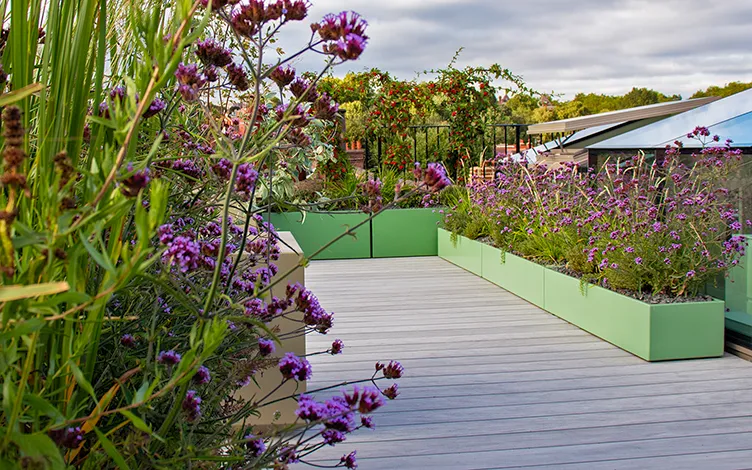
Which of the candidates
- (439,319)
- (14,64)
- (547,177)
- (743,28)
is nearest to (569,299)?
(439,319)

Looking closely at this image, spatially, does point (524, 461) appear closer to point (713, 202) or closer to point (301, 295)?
point (301, 295)

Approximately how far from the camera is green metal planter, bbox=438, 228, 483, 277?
6857mm

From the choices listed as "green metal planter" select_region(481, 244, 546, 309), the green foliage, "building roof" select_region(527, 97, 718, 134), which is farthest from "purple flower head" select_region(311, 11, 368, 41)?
the green foliage

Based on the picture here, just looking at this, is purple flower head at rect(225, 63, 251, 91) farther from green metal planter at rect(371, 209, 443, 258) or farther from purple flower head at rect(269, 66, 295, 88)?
green metal planter at rect(371, 209, 443, 258)

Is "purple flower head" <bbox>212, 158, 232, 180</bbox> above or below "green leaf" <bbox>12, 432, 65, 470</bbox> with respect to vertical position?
above

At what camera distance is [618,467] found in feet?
8.71

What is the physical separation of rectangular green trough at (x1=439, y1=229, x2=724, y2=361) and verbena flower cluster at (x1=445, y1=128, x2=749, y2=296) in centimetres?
13

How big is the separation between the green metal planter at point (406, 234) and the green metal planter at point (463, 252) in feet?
0.69

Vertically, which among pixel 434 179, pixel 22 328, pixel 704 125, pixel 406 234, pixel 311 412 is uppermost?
pixel 704 125

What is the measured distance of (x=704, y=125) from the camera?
4.91m

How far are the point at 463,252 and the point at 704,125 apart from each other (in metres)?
2.87

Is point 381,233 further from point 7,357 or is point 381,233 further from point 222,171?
point 7,357

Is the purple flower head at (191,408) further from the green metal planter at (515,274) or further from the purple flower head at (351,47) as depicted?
the green metal planter at (515,274)

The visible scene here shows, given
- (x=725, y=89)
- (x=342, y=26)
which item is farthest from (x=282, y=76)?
(x=725, y=89)
